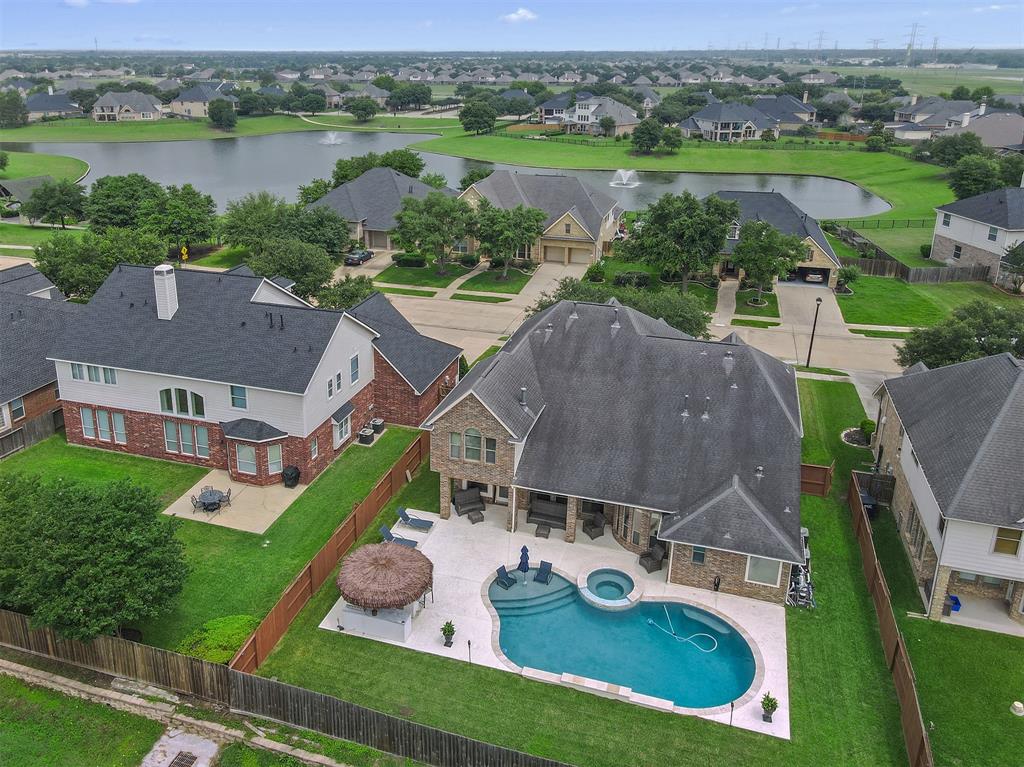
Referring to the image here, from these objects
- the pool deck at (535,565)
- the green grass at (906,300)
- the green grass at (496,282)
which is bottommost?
the pool deck at (535,565)

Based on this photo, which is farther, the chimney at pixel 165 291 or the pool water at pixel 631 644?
the chimney at pixel 165 291

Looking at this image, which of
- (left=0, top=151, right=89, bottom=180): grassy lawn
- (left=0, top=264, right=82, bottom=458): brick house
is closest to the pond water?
(left=0, top=151, right=89, bottom=180): grassy lawn

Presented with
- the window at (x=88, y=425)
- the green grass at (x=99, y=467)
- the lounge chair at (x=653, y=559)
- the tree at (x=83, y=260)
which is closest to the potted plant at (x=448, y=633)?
the lounge chair at (x=653, y=559)

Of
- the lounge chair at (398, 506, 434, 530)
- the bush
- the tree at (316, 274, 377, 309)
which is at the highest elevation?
the tree at (316, 274, 377, 309)

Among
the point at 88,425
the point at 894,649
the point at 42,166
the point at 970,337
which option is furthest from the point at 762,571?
the point at 42,166

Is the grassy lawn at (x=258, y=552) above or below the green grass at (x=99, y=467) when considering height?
below

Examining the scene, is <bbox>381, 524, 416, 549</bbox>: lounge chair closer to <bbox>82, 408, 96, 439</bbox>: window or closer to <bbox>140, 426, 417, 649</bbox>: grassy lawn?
<bbox>140, 426, 417, 649</bbox>: grassy lawn

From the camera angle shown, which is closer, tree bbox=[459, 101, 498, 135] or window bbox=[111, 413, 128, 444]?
window bbox=[111, 413, 128, 444]

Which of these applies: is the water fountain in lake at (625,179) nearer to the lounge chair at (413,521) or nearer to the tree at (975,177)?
the tree at (975,177)
